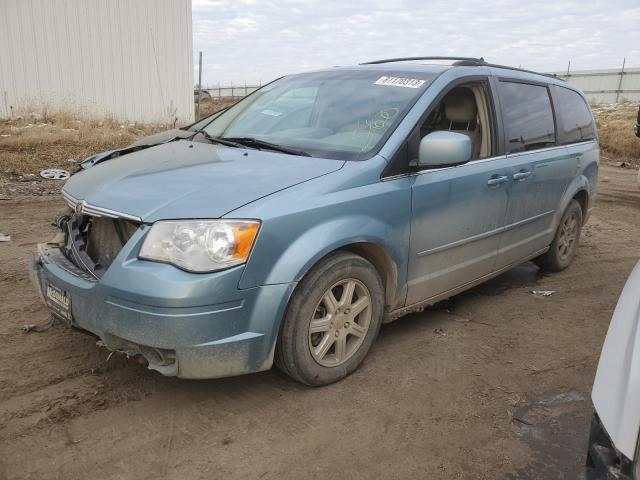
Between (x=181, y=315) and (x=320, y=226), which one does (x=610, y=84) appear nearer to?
(x=320, y=226)

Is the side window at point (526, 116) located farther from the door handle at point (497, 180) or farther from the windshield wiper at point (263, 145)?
the windshield wiper at point (263, 145)

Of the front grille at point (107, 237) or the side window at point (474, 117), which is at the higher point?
the side window at point (474, 117)

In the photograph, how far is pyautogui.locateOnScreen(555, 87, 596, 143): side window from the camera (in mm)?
5098

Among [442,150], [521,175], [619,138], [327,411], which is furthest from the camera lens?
[619,138]

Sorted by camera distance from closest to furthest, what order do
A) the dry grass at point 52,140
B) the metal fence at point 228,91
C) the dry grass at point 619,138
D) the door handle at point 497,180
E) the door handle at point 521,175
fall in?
the door handle at point 497,180, the door handle at point 521,175, the dry grass at point 52,140, the dry grass at point 619,138, the metal fence at point 228,91

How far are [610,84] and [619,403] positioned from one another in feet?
102

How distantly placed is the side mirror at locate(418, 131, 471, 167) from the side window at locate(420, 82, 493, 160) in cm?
69

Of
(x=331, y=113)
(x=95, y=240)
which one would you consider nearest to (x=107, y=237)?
(x=95, y=240)

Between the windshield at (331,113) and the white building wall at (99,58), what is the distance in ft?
30.2

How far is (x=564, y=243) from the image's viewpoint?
546cm

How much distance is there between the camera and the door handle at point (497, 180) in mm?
3976

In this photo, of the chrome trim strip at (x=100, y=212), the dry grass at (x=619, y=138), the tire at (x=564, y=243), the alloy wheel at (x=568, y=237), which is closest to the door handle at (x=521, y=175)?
the tire at (x=564, y=243)

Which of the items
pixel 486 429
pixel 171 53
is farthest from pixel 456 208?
pixel 171 53

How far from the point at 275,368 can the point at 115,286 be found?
1100 millimetres
